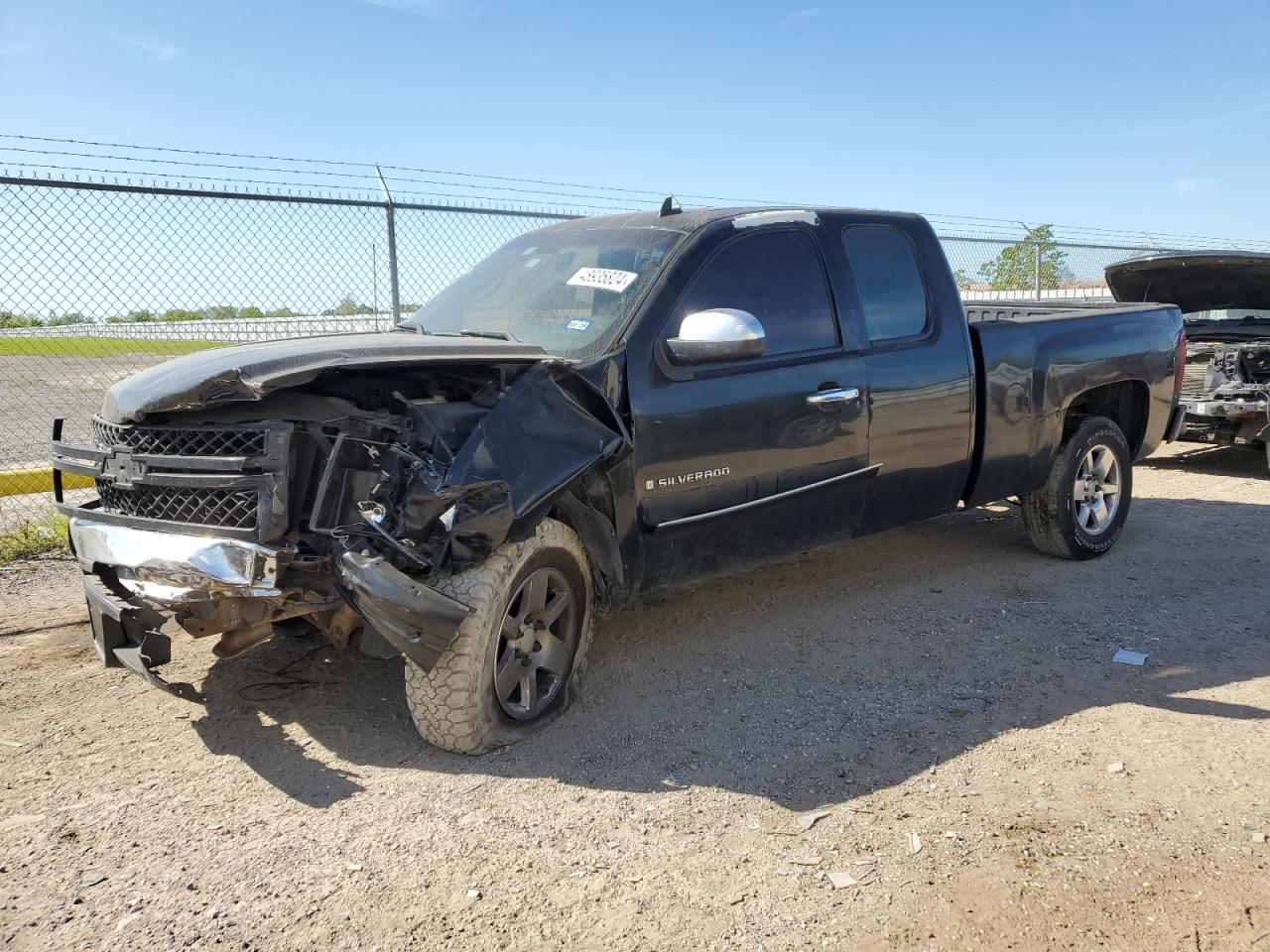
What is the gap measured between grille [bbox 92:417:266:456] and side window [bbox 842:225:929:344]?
9.11 feet

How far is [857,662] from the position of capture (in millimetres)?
4312

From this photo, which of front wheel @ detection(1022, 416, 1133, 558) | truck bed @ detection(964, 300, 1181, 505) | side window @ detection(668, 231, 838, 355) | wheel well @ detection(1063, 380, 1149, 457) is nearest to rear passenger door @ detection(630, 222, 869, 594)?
side window @ detection(668, 231, 838, 355)

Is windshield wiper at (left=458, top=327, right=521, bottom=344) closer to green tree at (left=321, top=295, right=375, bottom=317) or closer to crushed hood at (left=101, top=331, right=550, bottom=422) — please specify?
crushed hood at (left=101, top=331, right=550, bottom=422)

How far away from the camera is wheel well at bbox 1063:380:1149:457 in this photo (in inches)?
232

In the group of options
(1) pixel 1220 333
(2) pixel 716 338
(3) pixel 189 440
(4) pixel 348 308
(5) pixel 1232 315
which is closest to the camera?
(3) pixel 189 440

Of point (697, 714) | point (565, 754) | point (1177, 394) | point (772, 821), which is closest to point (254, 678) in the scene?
point (565, 754)

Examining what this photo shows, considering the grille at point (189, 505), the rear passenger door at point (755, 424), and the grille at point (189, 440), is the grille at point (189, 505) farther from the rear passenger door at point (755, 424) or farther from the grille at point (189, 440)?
the rear passenger door at point (755, 424)

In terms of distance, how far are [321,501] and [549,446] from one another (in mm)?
771

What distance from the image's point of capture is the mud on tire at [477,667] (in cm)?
326

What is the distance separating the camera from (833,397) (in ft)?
14.1

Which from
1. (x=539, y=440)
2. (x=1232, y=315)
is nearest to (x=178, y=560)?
(x=539, y=440)

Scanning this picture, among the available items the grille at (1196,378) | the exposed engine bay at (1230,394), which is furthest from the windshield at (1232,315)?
the grille at (1196,378)

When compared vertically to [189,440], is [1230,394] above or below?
below

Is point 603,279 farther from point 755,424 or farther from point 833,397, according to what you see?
point 833,397
